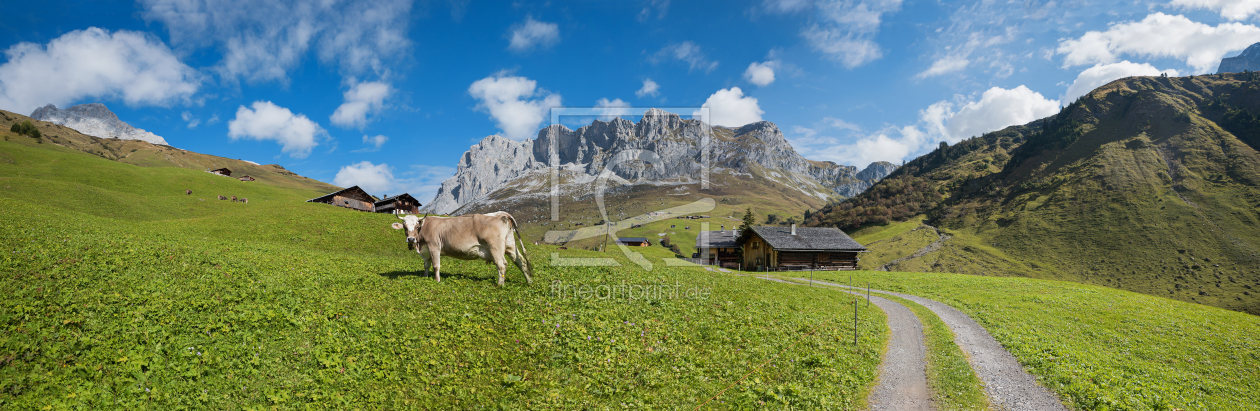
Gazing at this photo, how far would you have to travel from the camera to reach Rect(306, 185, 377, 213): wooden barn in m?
74.3

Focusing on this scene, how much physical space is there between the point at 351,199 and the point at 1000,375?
90008 millimetres

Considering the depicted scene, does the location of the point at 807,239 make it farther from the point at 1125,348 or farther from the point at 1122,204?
the point at 1122,204

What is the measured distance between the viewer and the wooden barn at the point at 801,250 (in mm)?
69250

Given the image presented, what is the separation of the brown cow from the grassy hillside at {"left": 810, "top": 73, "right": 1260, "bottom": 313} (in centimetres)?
12848

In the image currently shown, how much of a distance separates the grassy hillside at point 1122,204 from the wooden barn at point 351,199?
131264 millimetres

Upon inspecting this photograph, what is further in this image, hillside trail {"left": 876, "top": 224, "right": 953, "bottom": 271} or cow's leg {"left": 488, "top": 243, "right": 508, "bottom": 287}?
hillside trail {"left": 876, "top": 224, "right": 953, "bottom": 271}

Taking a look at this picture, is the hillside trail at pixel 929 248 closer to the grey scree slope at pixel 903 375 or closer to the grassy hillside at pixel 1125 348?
the grassy hillside at pixel 1125 348

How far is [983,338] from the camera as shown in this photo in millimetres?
19938

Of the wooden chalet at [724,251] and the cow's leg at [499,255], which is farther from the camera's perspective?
the wooden chalet at [724,251]

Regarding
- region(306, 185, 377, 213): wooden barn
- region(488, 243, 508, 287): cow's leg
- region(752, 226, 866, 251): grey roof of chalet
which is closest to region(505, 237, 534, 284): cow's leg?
region(488, 243, 508, 287): cow's leg

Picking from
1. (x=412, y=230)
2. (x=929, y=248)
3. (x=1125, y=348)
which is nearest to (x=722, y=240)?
(x=1125, y=348)

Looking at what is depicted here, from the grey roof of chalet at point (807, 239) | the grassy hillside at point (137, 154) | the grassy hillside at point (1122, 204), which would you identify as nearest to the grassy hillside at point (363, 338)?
the grey roof of chalet at point (807, 239)

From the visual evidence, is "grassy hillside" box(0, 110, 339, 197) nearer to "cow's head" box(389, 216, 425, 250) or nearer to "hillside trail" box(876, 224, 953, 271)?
"cow's head" box(389, 216, 425, 250)

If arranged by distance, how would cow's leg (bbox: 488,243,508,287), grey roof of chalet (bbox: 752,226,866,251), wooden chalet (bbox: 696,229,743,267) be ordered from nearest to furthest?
1. cow's leg (bbox: 488,243,508,287)
2. grey roof of chalet (bbox: 752,226,866,251)
3. wooden chalet (bbox: 696,229,743,267)
